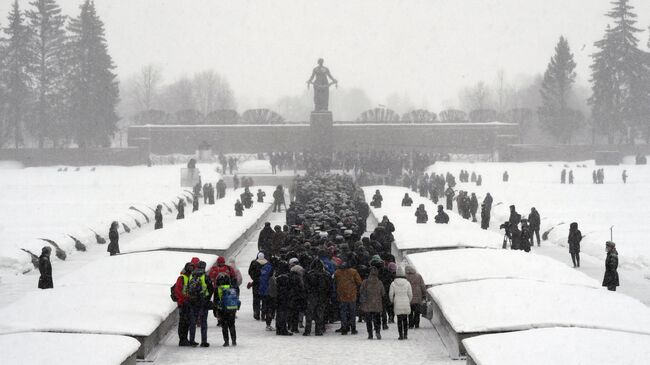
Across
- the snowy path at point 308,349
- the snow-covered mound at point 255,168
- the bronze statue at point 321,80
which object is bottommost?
the snowy path at point 308,349

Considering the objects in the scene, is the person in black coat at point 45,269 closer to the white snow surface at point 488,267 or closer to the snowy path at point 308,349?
the snowy path at point 308,349

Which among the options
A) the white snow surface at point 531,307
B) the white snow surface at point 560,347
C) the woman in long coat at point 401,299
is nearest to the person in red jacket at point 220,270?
the woman in long coat at point 401,299

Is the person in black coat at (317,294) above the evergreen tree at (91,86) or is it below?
below

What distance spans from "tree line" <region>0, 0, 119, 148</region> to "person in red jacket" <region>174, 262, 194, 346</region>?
61.5 meters

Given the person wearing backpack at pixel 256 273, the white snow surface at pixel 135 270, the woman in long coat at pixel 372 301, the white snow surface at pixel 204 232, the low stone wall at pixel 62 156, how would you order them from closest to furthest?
1. the woman in long coat at pixel 372 301
2. the person wearing backpack at pixel 256 273
3. the white snow surface at pixel 135 270
4. the white snow surface at pixel 204 232
5. the low stone wall at pixel 62 156

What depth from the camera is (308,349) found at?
13273mm

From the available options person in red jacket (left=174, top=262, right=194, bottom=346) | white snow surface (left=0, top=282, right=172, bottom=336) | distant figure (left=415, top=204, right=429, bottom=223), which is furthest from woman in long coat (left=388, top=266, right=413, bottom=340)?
distant figure (left=415, top=204, right=429, bottom=223)

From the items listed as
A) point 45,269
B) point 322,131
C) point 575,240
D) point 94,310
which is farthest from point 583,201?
point 94,310

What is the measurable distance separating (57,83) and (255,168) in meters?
23.9

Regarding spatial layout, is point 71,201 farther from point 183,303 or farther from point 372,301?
point 372,301

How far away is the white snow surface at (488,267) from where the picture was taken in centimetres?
1695

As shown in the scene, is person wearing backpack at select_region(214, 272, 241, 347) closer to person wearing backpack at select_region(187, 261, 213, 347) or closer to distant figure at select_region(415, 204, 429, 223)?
person wearing backpack at select_region(187, 261, 213, 347)

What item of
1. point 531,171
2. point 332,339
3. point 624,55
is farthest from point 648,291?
point 624,55

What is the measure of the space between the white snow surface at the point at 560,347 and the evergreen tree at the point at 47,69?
6566 cm
